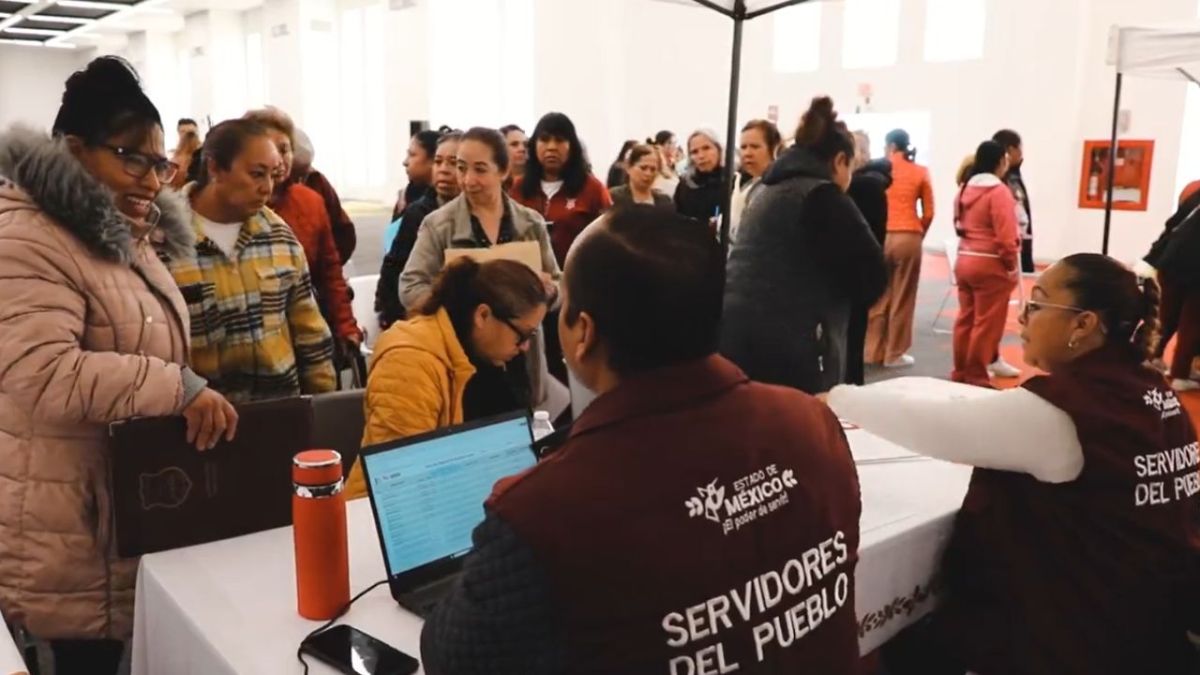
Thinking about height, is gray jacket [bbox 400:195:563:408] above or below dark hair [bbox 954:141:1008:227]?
below

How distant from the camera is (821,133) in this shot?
2.67 m

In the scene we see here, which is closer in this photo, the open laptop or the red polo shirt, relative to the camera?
the open laptop

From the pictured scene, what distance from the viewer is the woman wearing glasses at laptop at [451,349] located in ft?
6.06

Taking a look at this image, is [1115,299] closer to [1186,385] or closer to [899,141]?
[1186,385]

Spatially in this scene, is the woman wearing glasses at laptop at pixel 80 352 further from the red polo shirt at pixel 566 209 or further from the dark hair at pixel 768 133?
the dark hair at pixel 768 133

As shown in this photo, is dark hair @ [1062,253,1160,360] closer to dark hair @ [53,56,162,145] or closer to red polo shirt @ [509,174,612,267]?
dark hair @ [53,56,162,145]

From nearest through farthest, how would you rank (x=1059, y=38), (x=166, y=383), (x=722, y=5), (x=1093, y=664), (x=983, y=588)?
1. (x=166, y=383)
2. (x=1093, y=664)
3. (x=983, y=588)
4. (x=722, y=5)
5. (x=1059, y=38)

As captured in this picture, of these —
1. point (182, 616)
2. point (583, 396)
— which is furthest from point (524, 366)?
point (182, 616)

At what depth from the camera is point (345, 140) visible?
1756 centimetres

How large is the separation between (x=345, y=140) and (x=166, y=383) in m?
16.9

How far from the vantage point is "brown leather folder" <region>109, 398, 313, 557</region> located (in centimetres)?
149

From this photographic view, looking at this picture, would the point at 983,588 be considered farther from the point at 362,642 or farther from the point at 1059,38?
the point at 1059,38

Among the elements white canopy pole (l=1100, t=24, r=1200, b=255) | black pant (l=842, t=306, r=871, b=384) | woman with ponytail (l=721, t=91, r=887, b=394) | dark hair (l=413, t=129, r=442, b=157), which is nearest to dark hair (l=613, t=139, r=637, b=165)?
dark hair (l=413, t=129, r=442, b=157)

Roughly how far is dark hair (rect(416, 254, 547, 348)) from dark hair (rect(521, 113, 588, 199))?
1823 millimetres
